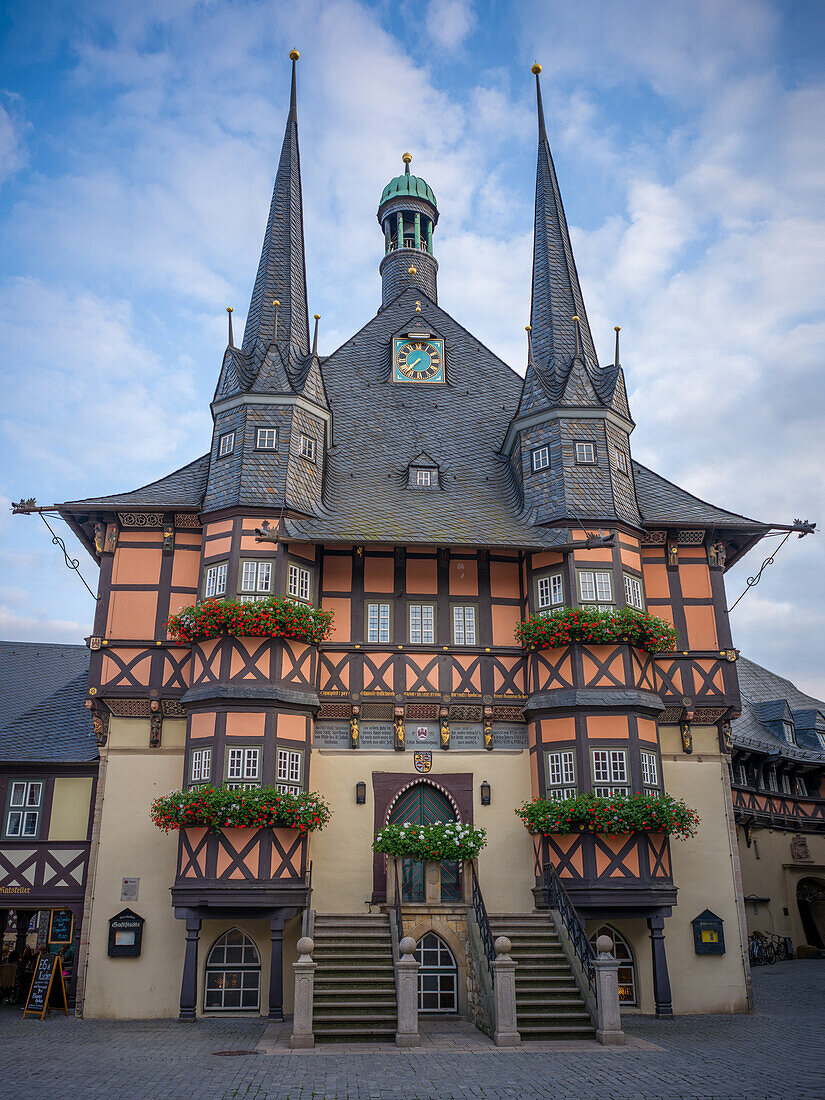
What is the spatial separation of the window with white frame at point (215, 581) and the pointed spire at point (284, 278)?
16.4ft

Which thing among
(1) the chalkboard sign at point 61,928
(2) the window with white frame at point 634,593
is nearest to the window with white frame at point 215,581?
(2) the window with white frame at point 634,593

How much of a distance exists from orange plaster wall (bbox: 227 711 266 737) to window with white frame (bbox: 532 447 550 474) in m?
8.59

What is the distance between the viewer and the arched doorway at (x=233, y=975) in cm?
1936

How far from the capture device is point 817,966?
3000 centimetres

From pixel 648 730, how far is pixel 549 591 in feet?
11.8

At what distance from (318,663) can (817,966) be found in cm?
1976

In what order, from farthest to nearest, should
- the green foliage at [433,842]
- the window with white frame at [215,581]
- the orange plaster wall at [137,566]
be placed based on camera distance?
the orange plaster wall at [137,566] < the window with white frame at [215,581] < the green foliage at [433,842]

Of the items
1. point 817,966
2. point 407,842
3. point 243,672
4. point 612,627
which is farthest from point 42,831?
point 817,966

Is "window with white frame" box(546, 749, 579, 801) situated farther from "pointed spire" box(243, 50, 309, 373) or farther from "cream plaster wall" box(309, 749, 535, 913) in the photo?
"pointed spire" box(243, 50, 309, 373)

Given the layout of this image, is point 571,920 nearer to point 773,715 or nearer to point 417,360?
point 417,360

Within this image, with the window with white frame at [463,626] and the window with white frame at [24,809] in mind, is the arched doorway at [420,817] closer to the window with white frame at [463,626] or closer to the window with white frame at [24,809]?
the window with white frame at [463,626]

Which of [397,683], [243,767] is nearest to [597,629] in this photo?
[397,683]

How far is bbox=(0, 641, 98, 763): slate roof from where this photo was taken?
22641 mm

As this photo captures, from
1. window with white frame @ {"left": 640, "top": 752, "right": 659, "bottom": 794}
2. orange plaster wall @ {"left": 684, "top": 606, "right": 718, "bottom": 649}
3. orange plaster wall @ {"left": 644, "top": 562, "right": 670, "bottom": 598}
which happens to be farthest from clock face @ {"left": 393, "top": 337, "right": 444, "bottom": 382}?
window with white frame @ {"left": 640, "top": 752, "right": 659, "bottom": 794}
